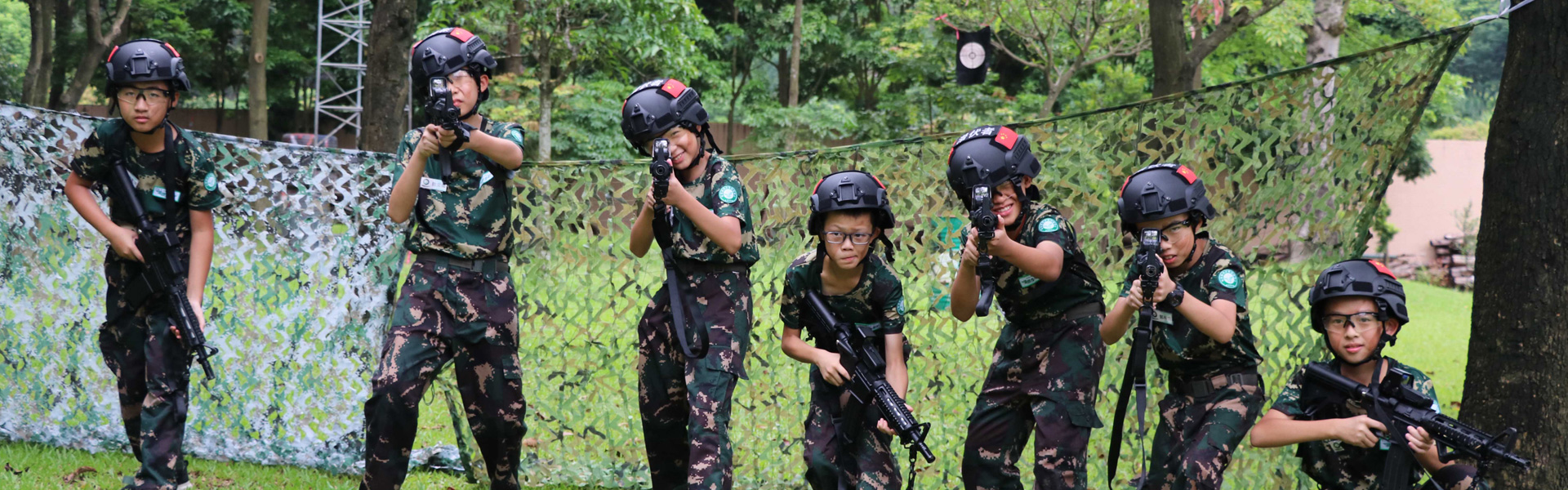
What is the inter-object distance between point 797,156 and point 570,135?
786 inches

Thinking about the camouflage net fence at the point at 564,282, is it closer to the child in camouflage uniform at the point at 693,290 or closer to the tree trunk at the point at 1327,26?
the child in camouflage uniform at the point at 693,290

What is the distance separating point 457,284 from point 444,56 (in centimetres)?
92

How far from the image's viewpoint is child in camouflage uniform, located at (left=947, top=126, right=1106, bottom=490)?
14.3 ft

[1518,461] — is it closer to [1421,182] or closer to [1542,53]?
[1542,53]

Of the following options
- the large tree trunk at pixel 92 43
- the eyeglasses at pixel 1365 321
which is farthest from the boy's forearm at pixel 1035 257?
the large tree trunk at pixel 92 43

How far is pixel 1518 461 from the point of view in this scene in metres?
3.58

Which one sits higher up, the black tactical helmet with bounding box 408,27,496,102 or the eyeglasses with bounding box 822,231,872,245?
the black tactical helmet with bounding box 408,27,496,102

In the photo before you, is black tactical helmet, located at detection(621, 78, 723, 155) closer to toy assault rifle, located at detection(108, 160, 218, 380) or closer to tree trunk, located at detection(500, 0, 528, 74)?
toy assault rifle, located at detection(108, 160, 218, 380)

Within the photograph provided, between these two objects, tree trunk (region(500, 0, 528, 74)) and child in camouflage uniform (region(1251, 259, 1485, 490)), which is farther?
tree trunk (region(500, 0, 528, 74))

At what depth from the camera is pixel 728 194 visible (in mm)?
4625

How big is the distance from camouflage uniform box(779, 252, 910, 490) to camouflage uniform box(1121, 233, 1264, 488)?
95 centimetres

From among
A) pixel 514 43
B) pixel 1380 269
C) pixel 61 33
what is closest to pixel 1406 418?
pixel 1380 269

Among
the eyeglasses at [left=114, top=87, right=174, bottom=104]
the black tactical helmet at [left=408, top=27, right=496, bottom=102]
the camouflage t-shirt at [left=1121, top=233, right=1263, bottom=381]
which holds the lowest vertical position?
the camouflage t-shirt at [left=1121, top=233, right=1263, bottom=381]

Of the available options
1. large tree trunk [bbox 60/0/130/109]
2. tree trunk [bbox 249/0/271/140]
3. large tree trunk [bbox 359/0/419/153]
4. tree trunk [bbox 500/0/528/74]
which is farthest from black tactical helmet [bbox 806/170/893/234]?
tree trunk [bbox 249/0/271/140]
